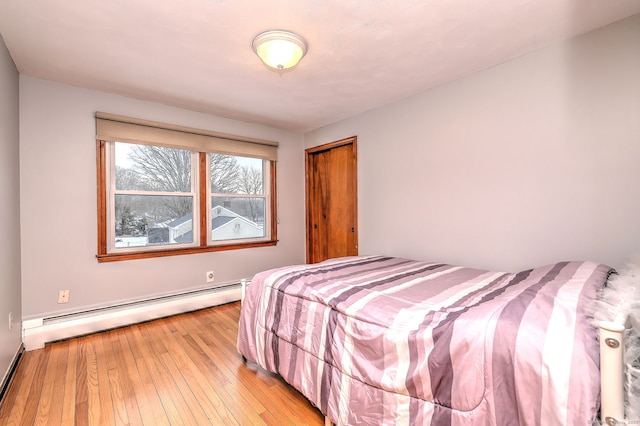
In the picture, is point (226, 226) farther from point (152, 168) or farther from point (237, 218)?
point (152, 168)

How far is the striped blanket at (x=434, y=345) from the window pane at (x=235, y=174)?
6.76ft

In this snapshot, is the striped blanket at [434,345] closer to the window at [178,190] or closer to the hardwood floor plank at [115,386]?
the hardwood floor plank at [115,386]

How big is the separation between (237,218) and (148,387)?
2283 millimetres

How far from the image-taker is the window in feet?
9.57

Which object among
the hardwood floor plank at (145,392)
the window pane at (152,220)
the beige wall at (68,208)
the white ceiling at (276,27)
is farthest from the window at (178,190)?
the hardwood floor plank at (145,392)

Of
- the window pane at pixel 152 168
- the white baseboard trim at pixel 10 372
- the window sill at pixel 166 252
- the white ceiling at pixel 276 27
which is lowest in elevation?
the white baseboard trim at pixel 10 372

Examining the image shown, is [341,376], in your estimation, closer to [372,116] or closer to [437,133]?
[437,133]

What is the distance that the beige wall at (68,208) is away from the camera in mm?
2506

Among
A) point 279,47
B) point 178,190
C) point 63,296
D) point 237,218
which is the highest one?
point 279,47

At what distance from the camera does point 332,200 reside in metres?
4.02

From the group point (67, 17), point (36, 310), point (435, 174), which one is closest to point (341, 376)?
point (435, 174)

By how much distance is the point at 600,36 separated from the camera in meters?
1.93

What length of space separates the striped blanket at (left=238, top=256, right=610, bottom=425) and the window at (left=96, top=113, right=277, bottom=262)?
184cm

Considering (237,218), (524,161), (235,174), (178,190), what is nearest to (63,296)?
(178,190)
